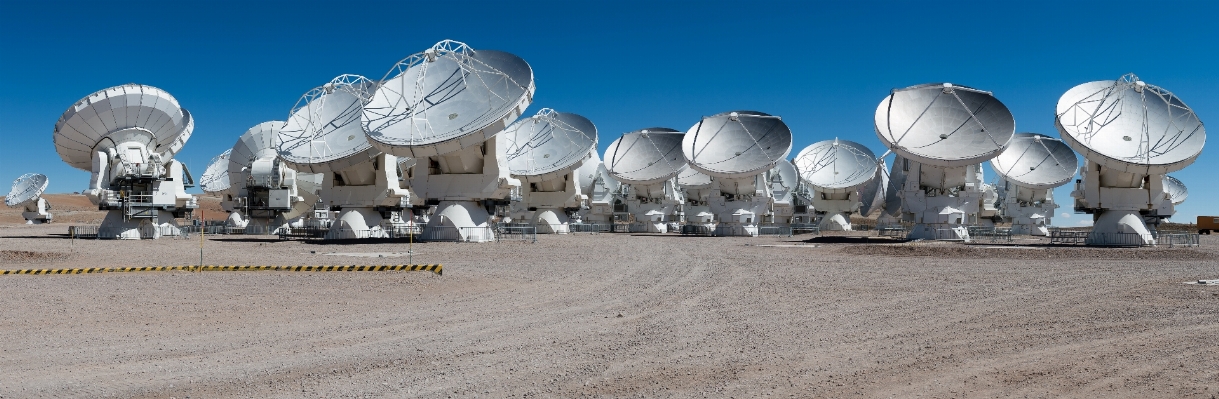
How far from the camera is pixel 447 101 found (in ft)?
124

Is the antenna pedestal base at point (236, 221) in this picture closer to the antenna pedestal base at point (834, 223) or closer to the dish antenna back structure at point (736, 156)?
the dish antenna back structure at point (736, 156)

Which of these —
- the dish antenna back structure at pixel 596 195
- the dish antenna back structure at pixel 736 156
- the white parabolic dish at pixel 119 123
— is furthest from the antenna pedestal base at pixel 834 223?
the white parabolic dish at pixel 119 123

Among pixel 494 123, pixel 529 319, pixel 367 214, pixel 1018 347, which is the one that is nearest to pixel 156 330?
pixel 529 319

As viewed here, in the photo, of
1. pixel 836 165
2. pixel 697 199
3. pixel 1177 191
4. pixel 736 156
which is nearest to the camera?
pixel 736 156

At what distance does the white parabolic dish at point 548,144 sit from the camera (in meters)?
54.5

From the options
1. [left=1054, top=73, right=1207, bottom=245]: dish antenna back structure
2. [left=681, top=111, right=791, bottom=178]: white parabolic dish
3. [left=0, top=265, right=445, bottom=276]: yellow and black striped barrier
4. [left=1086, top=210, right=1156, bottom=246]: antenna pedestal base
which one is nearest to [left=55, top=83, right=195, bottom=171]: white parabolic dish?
[left=0, top=265, right=445, bottom=276]: yellow and black striped barrier

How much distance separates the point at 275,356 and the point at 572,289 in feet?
27.6

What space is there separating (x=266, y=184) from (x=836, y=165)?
123ft

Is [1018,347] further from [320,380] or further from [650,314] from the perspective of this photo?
[320,380]

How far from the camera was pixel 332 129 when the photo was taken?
4328cm

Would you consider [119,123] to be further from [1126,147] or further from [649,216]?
[1126,147]

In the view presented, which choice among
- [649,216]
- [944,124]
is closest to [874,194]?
[649,216]

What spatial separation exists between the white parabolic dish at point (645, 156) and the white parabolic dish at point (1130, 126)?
26.3 m

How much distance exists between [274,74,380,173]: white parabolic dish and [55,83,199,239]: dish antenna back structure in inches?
212
